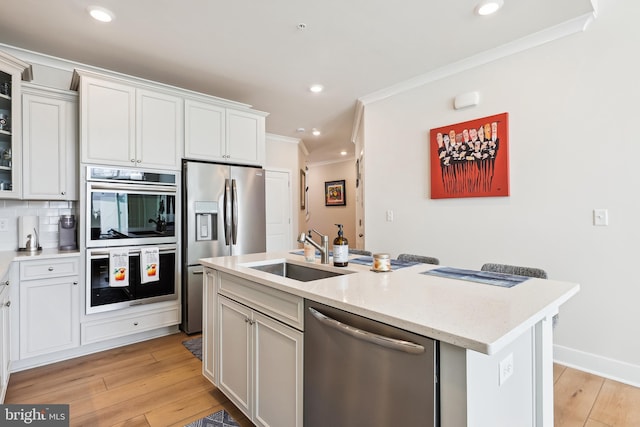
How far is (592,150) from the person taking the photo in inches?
93.9

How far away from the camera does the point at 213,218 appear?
3418mm

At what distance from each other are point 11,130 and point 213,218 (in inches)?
67.7

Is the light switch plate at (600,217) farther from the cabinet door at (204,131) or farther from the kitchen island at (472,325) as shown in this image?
the cabinet door at (204,131)

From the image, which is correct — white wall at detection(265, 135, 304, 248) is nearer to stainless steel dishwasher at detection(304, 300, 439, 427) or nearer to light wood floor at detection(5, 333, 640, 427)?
light wood floor at detection(5, 333, 640, 427)

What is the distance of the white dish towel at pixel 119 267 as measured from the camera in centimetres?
282

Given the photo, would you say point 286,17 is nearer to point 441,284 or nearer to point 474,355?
point 441,284

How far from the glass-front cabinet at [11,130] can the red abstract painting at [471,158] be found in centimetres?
361

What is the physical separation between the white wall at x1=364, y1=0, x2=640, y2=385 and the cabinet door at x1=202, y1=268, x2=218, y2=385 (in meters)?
2.24

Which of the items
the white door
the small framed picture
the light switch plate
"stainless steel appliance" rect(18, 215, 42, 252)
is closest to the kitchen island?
the light switch plate

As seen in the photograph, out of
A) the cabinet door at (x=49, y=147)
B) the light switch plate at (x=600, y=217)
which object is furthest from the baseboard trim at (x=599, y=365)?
the cabinet door at (x=49, y=147)

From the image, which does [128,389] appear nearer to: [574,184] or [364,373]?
[364,373]

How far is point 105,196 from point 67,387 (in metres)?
1.50

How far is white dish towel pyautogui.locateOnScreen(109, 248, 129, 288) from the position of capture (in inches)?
111

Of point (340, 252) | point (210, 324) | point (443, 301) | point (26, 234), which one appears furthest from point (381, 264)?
point (26, 234)
